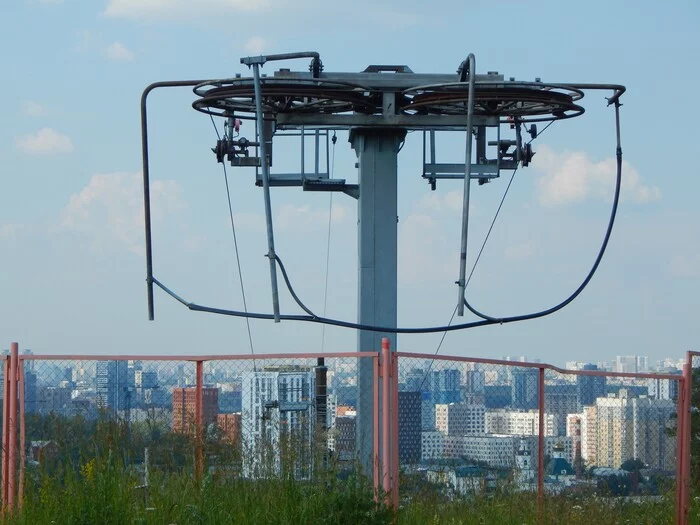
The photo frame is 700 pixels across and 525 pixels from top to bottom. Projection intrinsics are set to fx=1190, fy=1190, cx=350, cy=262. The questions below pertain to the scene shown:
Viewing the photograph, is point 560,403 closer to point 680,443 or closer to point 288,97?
point 680,443

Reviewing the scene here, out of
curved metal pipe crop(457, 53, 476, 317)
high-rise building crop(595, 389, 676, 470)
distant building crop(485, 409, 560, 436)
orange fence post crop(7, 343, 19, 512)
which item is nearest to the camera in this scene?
curved metal pipe crop(457, 53, 476, 317)

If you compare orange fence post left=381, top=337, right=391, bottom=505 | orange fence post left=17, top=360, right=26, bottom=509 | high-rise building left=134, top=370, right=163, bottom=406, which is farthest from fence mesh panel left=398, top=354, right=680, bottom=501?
orange fence post left=17, top=360, right=26, bottom=509

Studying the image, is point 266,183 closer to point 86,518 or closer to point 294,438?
point 294,438

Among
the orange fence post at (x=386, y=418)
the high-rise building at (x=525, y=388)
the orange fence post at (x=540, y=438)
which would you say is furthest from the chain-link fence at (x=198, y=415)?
the orange fence post at (x=540, y=438)

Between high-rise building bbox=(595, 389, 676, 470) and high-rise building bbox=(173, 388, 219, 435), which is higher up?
high-rise building bbox=(173, 388, 219, 435)

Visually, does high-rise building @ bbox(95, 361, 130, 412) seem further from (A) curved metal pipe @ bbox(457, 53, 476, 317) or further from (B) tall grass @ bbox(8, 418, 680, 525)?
(A) curved metal pipe @ bbox(457, 53, 476, 317)

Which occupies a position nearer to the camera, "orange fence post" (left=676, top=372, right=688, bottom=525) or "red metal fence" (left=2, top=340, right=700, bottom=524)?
"red metal fence" (left=2, top=340, right=700, bottom=524)

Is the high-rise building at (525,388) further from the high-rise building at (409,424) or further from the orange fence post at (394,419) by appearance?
the orange fence post at (394,419)

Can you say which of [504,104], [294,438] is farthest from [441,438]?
[504,104]

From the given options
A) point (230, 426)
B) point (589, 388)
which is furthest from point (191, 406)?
point (589, 388)
